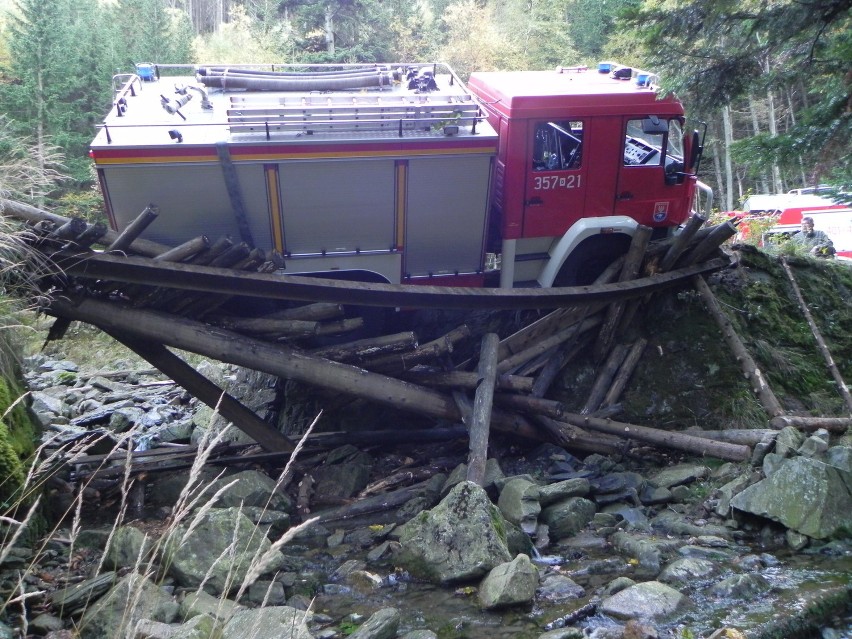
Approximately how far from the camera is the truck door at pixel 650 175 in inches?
336

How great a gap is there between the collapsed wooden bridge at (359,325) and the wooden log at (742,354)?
0.06 ft

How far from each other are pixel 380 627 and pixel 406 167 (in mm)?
4442

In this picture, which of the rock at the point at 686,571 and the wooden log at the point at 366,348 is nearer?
the rock at the point at 686,571

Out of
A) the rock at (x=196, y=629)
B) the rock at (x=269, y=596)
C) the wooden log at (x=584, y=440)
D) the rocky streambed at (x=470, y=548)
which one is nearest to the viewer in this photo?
the rock at (x=196, y=629)

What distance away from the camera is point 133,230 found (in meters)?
6.56

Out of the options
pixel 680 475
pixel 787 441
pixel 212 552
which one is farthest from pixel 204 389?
pixel 787 441

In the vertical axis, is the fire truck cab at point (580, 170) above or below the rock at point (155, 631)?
above

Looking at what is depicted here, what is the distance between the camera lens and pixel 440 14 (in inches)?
1275

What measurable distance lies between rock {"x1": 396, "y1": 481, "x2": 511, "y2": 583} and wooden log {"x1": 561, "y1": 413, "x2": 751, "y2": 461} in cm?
223

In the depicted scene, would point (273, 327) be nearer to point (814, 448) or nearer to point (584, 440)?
point (584, 440)

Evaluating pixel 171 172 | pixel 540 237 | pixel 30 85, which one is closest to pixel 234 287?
pixel 171 172

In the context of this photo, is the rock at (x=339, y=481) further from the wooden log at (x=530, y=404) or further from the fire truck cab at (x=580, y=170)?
the fire truck cab at (x=580, y=170)

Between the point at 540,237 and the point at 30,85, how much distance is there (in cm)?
1779

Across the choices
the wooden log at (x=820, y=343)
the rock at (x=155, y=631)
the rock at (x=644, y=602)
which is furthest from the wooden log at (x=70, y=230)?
the wooden log at (x=820, y=343)
